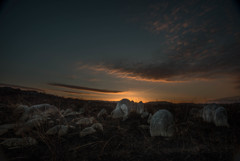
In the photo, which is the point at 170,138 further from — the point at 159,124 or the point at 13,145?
the point at 13,145

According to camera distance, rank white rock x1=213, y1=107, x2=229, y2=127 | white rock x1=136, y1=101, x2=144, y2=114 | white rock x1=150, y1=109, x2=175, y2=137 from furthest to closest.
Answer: white rock x1=136, y1=101, x2=144, y2=114 < white rock x1=213, y1=107, x2=229, y2=127 < white rock x1=150, y1=109, x2=175, y2=137

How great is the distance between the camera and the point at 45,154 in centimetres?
344

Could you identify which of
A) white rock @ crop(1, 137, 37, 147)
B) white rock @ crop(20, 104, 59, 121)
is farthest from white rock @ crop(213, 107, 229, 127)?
white rock @ crop(20, 104, 59, 121)

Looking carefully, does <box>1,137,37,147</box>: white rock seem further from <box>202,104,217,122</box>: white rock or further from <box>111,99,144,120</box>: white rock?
<box>202,104,217,122</box>: white rock

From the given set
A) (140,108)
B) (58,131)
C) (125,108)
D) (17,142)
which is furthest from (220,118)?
(17,142)

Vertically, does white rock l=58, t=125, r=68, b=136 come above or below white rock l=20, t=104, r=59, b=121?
below

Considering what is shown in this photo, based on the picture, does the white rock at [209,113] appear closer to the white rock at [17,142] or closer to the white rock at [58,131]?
the white rock at [58,131]

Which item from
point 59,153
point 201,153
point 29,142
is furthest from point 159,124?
point 29,142

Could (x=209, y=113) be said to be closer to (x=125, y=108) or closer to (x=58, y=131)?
(x=125, y=108)

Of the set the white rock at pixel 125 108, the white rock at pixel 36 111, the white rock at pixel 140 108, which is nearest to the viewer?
the white rock at pixel 36 111

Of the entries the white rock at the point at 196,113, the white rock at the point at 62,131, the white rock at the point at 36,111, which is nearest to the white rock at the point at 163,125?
the white rock at the point at 62,131

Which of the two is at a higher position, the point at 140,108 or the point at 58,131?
the point at 140,108

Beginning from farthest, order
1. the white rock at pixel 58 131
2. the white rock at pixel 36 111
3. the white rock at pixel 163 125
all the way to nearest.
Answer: the white rock at pixel 36 111 < the white rock at pixel 163 125 < the white rock at pixel 58 131

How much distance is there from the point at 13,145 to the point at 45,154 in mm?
1183
